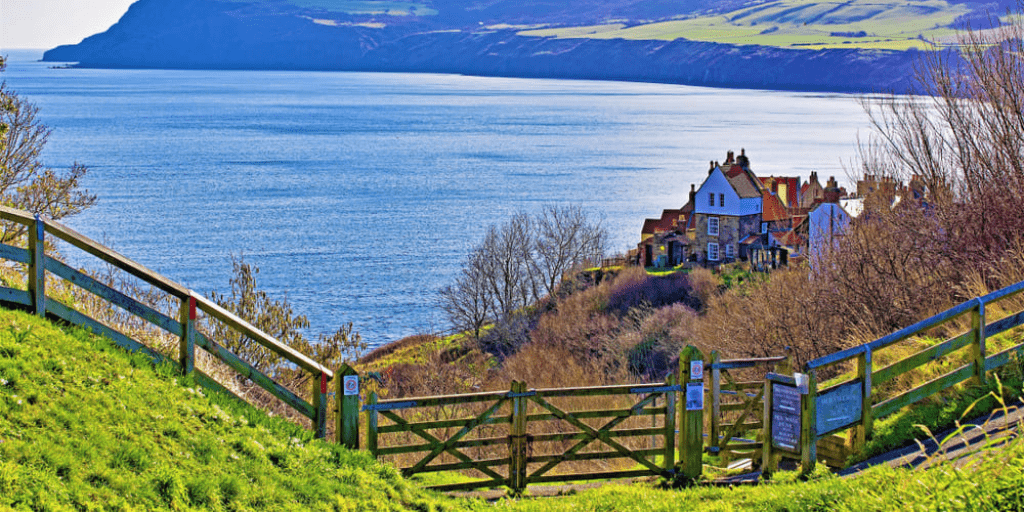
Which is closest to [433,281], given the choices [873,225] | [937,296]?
[873,225]

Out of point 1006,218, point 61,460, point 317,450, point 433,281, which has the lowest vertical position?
point 433,281

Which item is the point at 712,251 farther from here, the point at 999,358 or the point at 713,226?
the point at 999,358

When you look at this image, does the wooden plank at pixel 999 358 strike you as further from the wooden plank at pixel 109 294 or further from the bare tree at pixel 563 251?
the bare tree at pixel 563 251

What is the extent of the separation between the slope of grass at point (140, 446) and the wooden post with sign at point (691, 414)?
337 cm

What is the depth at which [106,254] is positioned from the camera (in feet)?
35.4

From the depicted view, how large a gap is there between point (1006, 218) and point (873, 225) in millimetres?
7282

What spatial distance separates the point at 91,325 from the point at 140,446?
2533 millimetres

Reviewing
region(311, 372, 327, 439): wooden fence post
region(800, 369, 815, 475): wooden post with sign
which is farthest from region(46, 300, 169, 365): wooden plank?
region(800, 369, 815, 475): wooden post with sign

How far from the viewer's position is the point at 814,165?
122938mm

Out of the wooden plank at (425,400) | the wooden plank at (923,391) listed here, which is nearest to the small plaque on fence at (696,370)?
the wooden plank at (923,391)

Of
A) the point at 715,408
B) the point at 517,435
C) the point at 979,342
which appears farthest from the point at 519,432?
the point at 979,342

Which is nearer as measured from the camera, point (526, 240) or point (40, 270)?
point (40, 270)

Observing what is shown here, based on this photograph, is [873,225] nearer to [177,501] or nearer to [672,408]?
[672,408]

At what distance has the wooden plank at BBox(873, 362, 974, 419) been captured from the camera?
11984 mm
